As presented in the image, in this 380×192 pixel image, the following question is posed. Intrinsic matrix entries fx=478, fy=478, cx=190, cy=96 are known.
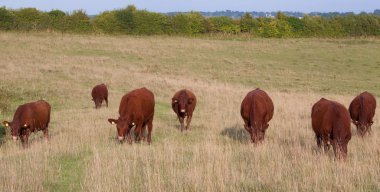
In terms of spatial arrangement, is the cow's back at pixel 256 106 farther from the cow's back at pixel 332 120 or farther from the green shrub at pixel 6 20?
the green shrub at pixel 6 20

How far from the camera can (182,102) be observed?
48.0 feet

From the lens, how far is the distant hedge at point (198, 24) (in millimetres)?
58656

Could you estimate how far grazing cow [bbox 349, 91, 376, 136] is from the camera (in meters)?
12.9

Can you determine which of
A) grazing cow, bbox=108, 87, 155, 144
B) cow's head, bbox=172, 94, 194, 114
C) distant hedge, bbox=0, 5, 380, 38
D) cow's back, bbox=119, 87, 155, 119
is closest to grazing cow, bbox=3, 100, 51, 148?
grazing cow, bbox=108, 87, 155, 144

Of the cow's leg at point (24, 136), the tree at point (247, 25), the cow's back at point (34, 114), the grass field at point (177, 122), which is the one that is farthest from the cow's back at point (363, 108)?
the tree at point (247, 25)

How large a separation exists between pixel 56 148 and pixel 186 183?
433cm

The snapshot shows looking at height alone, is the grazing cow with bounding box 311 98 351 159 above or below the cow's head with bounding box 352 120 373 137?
above

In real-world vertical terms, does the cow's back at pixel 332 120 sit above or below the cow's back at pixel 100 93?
above

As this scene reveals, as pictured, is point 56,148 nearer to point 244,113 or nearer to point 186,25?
point 244,113

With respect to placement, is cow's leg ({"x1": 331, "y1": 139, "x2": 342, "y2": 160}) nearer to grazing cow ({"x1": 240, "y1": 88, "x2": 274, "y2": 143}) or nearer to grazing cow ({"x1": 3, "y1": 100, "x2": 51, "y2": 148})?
grazing cow ({"x1": 240, "y1": 88, "x2": 274, "y2": 143})

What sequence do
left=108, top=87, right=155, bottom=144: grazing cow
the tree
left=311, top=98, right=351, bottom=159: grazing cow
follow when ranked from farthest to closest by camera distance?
the tree < left=108, top=87, right=155, bottom=144: grazing cow < left=311, top=98, right=351, bottom=159: grazing cow

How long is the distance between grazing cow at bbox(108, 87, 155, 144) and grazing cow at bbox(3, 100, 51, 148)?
2.29 m

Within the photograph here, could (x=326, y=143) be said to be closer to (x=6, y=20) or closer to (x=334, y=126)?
(x=334, y=126)

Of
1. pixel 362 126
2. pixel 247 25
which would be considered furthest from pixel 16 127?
pixel 247 25
